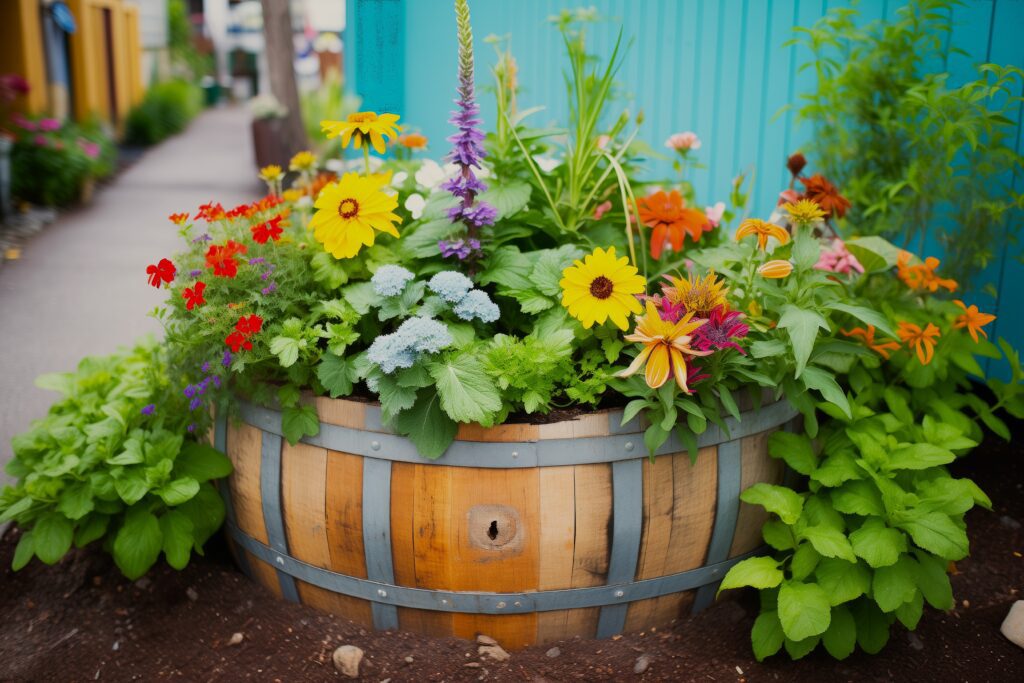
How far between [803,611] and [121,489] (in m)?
1.49

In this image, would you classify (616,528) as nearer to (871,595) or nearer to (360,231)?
(871,595)

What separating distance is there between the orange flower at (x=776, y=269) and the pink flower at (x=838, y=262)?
1.37 feet

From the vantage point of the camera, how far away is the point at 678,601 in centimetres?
211

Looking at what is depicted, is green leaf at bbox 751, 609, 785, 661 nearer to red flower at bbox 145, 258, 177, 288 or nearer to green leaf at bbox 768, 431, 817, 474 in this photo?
green leaf at bbox 768, 431, 817, 474

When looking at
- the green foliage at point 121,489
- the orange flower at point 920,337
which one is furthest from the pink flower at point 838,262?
the green foliage at point 121,489

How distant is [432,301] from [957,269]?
159 centimetres

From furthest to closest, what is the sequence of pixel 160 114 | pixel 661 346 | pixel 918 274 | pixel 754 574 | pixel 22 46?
pixel 160 114
pixel 22 46
pixel 918 274
pixel 754 574
pixel 661 346

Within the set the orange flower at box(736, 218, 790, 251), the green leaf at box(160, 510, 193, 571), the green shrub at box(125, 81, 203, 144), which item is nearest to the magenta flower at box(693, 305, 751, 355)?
the orange flower at box(736, 218, 790, 251)

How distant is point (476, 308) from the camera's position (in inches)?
78.5

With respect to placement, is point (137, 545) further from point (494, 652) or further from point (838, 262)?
point (838, 262)

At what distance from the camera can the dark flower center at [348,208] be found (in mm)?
2070

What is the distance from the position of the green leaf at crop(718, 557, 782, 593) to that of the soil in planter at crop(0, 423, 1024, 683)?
206mm

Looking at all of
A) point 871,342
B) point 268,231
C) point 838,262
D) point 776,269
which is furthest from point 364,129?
point 871,342

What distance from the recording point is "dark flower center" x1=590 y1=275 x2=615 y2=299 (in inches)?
76.4
